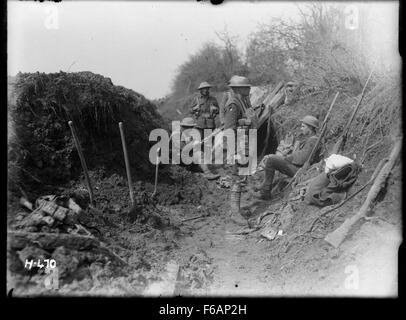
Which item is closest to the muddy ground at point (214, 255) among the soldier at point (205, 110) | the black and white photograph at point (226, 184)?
the black and white photograph at point (226, 184)

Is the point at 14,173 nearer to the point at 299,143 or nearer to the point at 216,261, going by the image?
the point at 216,261

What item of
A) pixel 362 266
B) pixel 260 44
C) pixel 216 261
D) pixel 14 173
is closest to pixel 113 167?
pixel 14 173

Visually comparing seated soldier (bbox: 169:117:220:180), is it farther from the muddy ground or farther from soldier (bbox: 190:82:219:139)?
the muddy ground

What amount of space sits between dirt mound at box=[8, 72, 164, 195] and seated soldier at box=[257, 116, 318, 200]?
2400mm

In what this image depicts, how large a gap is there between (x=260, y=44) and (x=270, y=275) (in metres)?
8.86

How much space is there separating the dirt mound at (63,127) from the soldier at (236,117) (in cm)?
189

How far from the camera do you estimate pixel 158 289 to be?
4.83 meters

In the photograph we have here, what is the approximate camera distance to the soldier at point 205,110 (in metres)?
11.4

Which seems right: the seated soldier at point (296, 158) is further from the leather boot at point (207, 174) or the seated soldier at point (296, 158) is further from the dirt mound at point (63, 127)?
the dirt mound at point (63, 127)

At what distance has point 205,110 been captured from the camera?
11492mm

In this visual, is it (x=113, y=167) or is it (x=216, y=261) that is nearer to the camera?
(x=216, y=261)

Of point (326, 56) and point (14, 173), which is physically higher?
point (326, 56)

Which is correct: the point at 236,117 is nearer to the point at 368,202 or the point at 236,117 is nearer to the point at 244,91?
the point at 244,91

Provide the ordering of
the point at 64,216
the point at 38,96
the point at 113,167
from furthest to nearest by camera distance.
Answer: the point at 113,167, the point at 38,96, the point at 64,216
